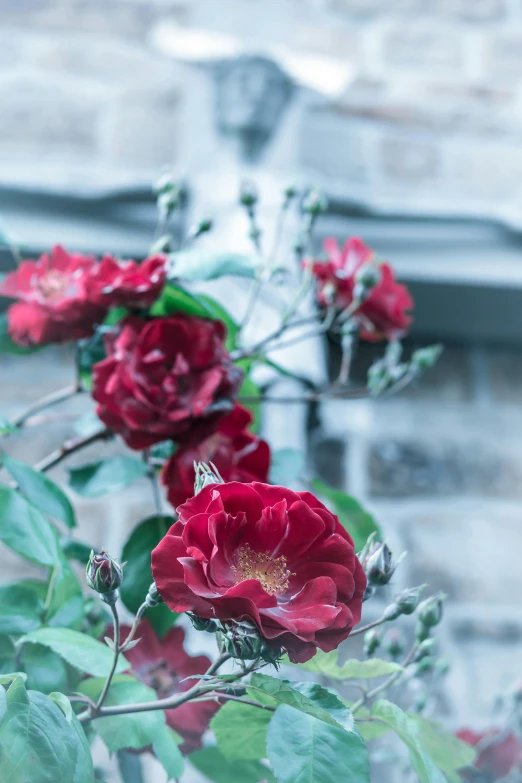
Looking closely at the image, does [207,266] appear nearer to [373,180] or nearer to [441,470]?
[441,470]

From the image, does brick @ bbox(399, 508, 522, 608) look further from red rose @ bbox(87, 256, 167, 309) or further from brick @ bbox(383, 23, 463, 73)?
brick @ bbox(383, 23, 463, 73)

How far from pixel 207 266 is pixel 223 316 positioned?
0.30ft

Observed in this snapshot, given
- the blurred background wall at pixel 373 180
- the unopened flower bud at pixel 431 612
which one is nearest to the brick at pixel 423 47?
the blurred background wall at pixel 373 180

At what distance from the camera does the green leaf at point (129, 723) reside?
401 millimetres

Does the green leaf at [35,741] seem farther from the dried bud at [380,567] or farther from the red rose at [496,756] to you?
the red rose at [496,756]

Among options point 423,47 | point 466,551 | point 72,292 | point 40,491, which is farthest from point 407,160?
point 40,491

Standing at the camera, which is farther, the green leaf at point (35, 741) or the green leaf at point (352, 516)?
the green leaf at point (352, 516)

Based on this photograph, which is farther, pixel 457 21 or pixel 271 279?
pixel 457 21

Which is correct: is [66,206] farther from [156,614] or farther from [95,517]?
[156,614]

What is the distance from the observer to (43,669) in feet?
1.50

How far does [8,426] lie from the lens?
50cm

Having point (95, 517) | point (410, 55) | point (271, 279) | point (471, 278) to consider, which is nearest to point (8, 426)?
point (271, 279)

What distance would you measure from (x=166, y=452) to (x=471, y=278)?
77cm

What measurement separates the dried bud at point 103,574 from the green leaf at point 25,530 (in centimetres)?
11
